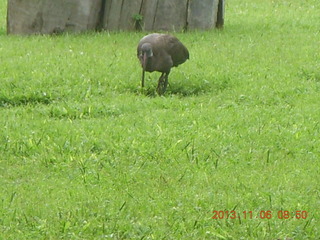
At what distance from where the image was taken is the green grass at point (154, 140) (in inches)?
259

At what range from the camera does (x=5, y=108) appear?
974 centimetres

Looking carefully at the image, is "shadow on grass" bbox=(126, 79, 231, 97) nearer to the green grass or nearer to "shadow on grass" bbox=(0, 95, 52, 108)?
the green grass

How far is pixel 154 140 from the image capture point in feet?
27.6

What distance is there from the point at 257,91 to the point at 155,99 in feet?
4.26

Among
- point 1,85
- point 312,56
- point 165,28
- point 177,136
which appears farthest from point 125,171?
point 165,28

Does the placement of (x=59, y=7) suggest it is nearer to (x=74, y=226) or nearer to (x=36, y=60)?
(x=36, y=60)

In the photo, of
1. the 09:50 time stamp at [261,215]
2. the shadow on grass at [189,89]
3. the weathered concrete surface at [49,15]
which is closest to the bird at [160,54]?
the shadow on grass at [189,89]

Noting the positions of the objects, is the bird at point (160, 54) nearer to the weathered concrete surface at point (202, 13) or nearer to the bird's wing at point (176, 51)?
the bird's wing at point (176, 51)

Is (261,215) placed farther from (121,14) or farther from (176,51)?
(121,14)

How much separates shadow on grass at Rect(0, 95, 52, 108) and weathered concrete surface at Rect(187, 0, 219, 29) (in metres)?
4.71

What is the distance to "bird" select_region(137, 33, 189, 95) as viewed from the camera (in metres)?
10.2

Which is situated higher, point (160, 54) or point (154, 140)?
point (160, 54)

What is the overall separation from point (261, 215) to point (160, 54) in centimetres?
404

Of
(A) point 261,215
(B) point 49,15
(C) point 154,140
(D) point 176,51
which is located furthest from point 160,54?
(A) point 261,215
